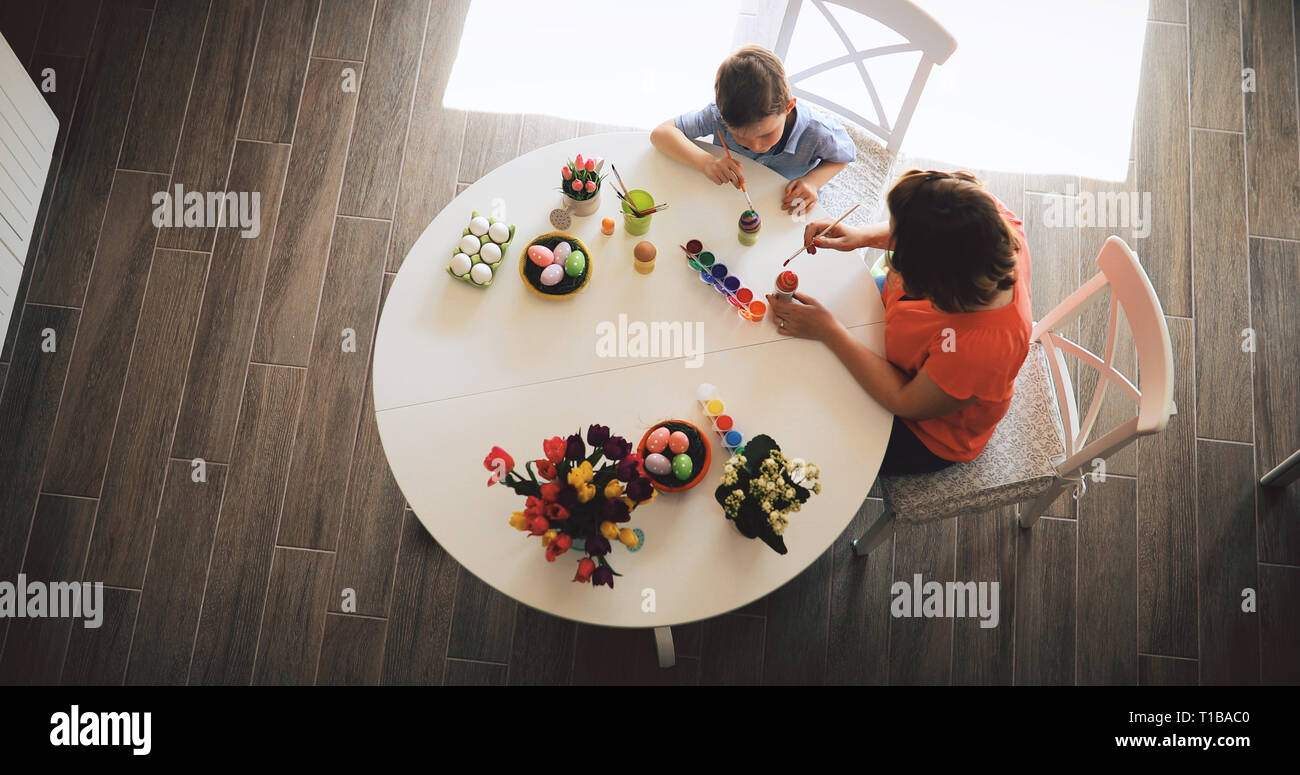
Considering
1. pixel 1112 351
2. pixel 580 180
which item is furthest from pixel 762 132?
pixel 1112 351

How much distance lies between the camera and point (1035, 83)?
2742 millimetres

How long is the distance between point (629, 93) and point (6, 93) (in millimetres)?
1858

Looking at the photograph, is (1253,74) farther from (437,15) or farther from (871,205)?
(437,15)

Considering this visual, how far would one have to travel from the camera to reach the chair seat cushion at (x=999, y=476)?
1768mm

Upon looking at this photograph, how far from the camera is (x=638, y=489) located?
1.39m

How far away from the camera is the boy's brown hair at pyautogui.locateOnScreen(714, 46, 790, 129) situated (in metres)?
1.64

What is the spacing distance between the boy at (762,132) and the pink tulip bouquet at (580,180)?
0.21m

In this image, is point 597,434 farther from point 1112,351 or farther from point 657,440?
point 1112,351

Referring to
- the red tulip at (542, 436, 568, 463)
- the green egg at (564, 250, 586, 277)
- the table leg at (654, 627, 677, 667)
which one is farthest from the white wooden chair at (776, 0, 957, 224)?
the table leg at (654, 627, 677, 667)

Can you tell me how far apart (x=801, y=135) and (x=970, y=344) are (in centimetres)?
70

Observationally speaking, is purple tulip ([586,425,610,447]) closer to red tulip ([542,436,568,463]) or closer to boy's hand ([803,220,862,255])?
red tulip ([542,436,568,463])

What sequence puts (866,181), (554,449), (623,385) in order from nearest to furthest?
(554,449), (623,385), (866,181)

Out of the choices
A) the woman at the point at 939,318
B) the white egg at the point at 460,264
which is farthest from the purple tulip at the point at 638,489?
the white egg at the point at 460,264

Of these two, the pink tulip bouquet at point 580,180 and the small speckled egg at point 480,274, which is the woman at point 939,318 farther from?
the small speckled egg at point 480,274
